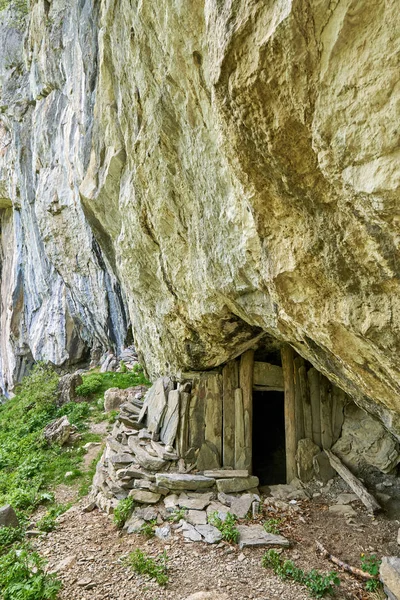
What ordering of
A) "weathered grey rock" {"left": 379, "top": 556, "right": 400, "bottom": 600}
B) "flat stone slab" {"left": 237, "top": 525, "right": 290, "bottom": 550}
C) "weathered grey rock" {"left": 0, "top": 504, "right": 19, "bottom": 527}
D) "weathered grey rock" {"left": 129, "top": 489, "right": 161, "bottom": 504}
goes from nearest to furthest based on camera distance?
"weathered grey rock" {"left": 379, "top": 556, "right": 400, "bottom": 600} < "flat stone slab" {"left": 237, "top": 525, "right": 290, "bottom": 550} < "weathered grey rock" {"left": 0, "top": 504, "right": 19, "bottom": 527} < "weathered grey rock" {"left": 129, "top": 489, "right": 161, "bottom": 504}

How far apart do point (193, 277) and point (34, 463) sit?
6.50 m

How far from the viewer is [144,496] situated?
673cm

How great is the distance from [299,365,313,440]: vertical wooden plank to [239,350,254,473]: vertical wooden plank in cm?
115

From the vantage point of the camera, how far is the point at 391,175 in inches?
94.0

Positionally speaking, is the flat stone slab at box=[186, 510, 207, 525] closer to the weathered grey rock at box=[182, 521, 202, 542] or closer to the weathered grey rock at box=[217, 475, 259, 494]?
the weathered grey rock at box=[182, 521, 202, 542]

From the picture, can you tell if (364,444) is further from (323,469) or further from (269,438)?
(269,438)

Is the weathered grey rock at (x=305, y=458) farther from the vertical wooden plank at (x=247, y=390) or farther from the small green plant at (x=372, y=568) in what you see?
the small green plant at (x=372, y=568)

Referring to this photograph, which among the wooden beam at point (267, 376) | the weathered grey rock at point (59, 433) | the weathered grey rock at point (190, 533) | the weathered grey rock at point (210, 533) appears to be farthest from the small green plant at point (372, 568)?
the weathered grey rock at point (59, 433)

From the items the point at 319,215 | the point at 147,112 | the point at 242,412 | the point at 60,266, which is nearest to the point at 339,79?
the point at 319,215

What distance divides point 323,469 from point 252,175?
6.64m

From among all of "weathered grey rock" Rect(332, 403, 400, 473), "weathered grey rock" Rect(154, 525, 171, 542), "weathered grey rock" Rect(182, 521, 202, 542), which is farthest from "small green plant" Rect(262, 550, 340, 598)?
"weathered grey rock" Rect(332, 403, 400, 473)

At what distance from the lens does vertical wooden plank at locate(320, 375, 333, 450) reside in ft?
27.7

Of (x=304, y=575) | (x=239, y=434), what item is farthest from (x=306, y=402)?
(x=304, y=575)

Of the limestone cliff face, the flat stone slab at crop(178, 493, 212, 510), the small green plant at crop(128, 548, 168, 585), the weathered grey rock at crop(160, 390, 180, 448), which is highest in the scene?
the limestone cliff face
